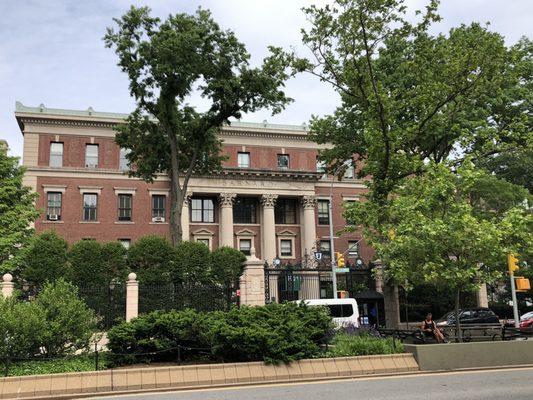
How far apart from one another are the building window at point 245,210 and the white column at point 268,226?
1.78 meters

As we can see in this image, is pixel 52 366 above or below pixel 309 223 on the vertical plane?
below

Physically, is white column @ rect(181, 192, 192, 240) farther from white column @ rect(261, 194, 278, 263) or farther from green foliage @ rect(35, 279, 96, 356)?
green foliage @ rect(35, 279, 96, 356)

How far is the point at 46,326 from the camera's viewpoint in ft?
46.2

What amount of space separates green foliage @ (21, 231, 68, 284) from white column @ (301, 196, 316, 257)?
27158 millimetres

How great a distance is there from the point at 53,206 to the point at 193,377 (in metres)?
36.9

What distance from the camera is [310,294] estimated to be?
42.4 metres

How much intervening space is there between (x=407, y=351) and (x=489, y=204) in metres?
19.3

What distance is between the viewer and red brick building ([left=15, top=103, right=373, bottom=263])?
4569 cm

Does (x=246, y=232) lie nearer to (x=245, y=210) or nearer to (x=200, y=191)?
(x=245, y=210)

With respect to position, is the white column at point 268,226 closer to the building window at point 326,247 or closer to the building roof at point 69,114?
the building window at point 326,247

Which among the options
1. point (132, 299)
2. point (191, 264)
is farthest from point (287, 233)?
point (132, 299)

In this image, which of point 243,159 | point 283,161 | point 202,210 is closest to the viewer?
point 202,210

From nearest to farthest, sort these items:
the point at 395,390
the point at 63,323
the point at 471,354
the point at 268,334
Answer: the point at 395,390 < the point at 268,334 < the point at 63,323 < the point at 471,354

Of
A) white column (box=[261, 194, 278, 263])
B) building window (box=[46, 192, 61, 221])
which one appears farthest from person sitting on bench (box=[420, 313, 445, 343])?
building window (box=[46, 192, 61, 221])
